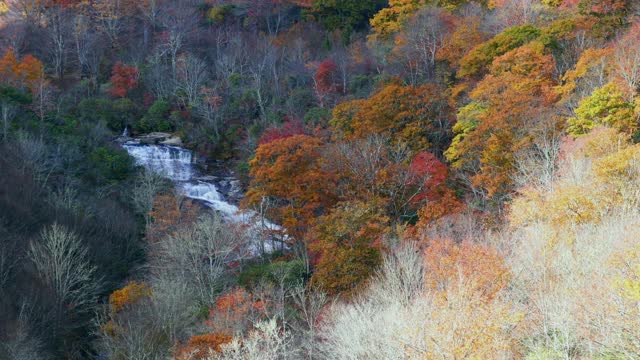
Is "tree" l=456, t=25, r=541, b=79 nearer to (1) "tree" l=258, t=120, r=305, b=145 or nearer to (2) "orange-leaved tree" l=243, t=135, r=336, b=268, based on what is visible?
(1) "tree" l=258, t=120, r=305, b=145

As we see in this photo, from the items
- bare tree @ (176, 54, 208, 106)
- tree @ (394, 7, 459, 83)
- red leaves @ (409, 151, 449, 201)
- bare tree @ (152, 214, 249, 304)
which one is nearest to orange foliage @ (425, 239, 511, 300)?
red leaves @ (409, 151, 449, 201)

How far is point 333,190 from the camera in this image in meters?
29.0

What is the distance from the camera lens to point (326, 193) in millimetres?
29516

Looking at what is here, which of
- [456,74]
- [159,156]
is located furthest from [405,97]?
[159,156]

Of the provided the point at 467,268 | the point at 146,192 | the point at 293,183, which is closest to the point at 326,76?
the point at 146,192

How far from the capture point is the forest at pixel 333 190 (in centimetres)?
1593

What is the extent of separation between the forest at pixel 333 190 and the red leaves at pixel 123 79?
0.17 metres

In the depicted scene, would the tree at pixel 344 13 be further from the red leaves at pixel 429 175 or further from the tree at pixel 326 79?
the red leaves at pixel 429 175

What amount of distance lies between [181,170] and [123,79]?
1166 cm

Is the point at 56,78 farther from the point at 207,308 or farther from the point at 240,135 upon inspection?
the point at 207,308

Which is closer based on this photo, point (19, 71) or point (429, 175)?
point (429, 175)

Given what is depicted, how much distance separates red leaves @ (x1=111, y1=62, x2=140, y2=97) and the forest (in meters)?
0.17

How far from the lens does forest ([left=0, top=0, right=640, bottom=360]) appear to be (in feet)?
52.3

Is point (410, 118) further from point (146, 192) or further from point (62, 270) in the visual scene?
point (62, 270)
